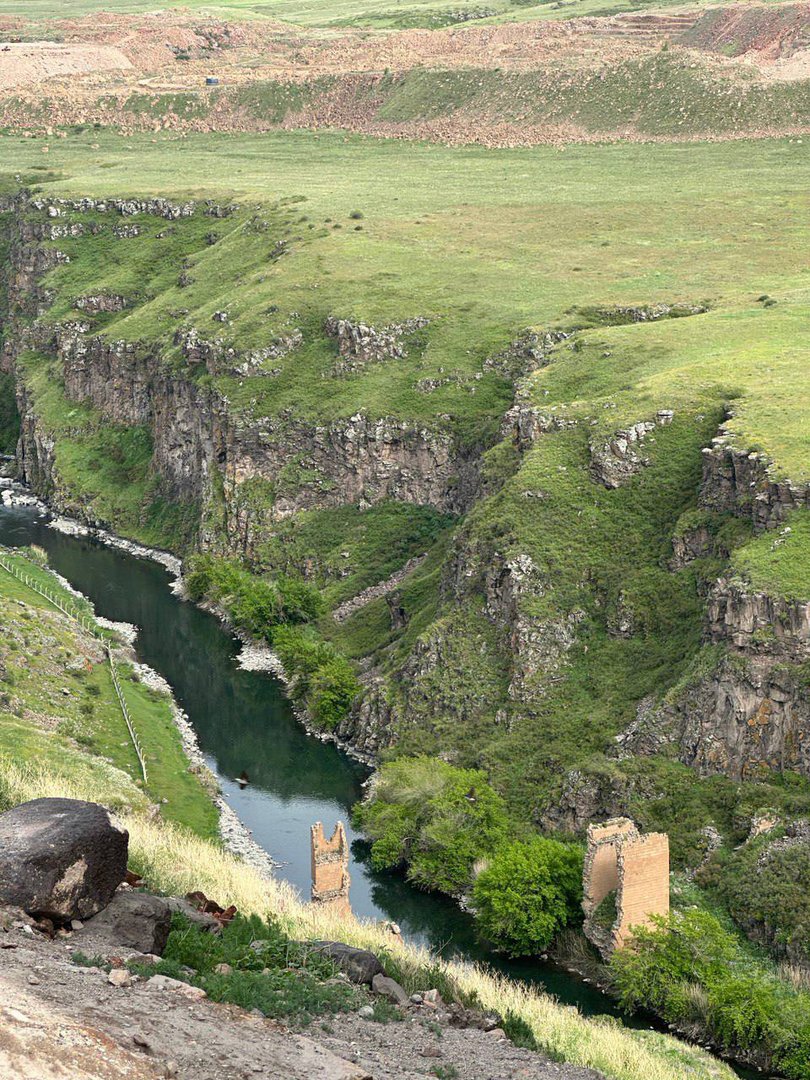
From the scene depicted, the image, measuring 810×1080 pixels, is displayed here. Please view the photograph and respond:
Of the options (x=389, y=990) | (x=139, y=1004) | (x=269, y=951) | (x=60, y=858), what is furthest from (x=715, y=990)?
(x=139, y=1004)

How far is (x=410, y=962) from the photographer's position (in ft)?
187

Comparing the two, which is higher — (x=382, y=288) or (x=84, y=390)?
(x=382, y=288)

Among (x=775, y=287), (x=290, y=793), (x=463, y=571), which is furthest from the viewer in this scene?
(x=775, y=287)

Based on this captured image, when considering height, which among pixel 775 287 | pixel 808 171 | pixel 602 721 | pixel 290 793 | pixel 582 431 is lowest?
pixel 290 793

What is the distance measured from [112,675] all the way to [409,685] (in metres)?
23.5

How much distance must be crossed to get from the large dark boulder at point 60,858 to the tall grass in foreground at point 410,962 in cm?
629

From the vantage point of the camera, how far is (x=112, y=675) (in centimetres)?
12200

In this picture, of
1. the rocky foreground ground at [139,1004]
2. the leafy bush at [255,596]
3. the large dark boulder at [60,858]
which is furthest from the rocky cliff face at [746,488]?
the large dark boulder at [60,858]

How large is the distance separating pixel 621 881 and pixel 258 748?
133 feet

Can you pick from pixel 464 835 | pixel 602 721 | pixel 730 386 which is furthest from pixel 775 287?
pixel 464 835

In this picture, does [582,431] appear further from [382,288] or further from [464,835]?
[382,288]

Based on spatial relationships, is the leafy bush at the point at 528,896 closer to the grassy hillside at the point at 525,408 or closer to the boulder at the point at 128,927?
the grassy hillside at the point at 525,408

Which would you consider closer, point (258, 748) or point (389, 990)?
point (389, 990)

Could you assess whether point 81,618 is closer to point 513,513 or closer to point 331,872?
point 513,513
